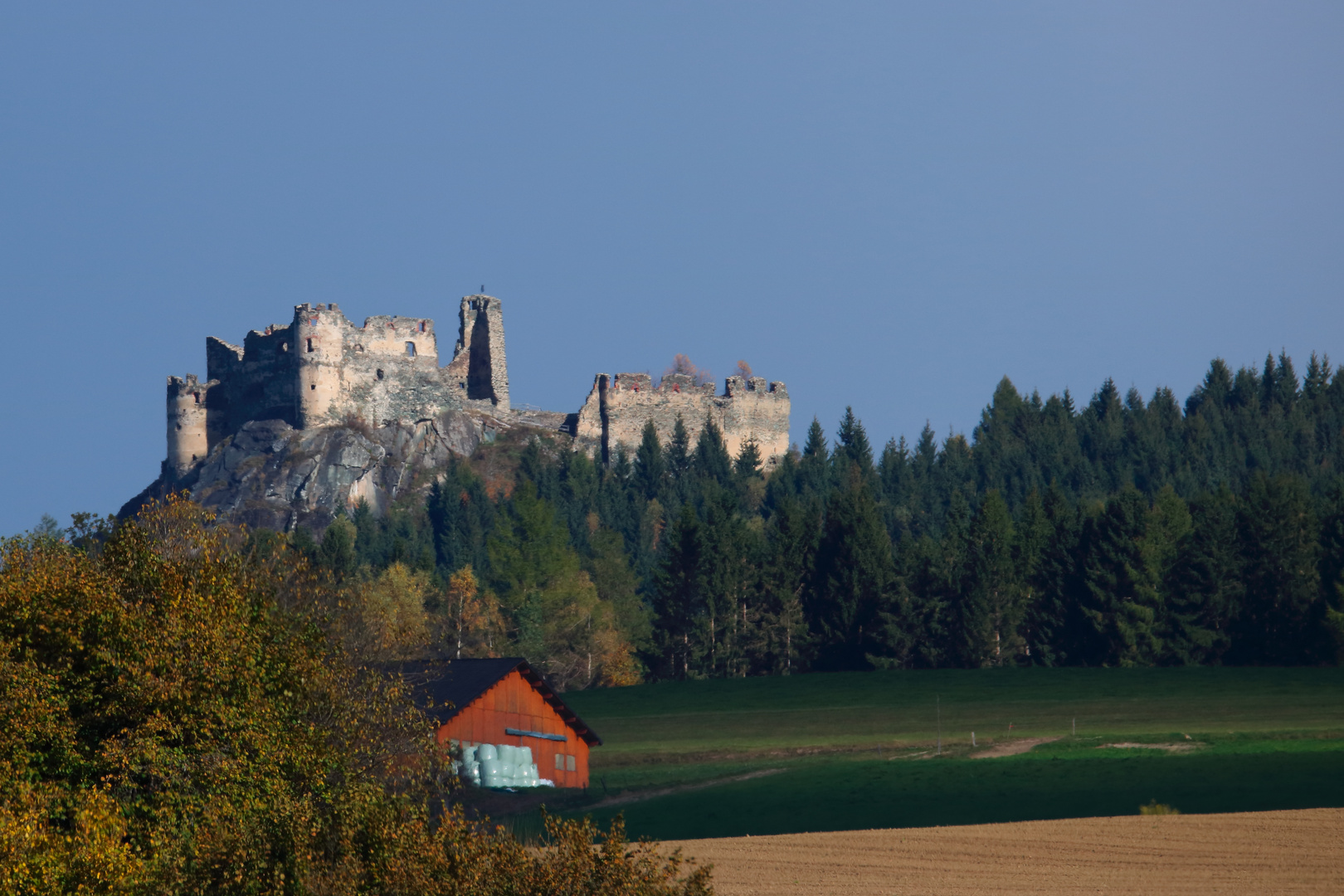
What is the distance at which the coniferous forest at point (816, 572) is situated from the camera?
74.5 meters

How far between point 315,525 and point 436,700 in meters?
52.9

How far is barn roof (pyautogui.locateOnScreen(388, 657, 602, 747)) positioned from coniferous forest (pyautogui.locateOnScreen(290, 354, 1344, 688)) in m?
9.92

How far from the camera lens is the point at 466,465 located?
105 meters

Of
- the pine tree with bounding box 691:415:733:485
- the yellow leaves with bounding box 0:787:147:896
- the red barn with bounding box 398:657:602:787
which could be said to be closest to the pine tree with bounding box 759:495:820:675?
the pine tree with bounding box 691:415:733:485

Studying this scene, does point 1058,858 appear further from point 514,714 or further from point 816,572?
point 816,572

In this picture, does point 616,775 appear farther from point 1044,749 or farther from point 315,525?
point 315,525

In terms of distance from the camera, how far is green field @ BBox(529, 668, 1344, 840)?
3909cm

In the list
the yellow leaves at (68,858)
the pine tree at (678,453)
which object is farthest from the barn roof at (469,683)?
the pine tree at (678,453)

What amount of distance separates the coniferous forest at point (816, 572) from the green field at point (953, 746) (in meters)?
6.82

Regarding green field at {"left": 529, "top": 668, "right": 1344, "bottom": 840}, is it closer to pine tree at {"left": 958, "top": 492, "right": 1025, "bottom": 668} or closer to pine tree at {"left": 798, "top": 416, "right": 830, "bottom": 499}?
pine tree at {"left": 958, "top": 492, "right": 1025, "bottom": 668}

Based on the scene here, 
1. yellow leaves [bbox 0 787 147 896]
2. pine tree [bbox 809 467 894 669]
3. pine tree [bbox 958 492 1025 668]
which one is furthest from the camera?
pine tree [bbox 809 467 894 669]

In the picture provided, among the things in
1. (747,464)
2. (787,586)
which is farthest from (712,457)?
(787,586)

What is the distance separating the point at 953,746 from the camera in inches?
1948

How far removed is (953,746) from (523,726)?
11.7 metres
